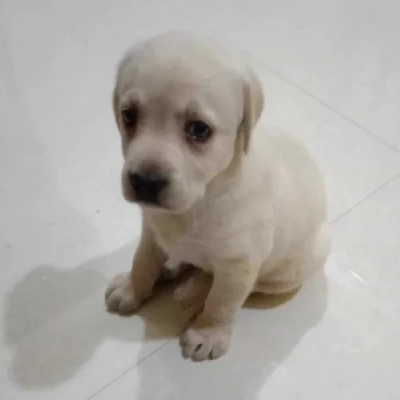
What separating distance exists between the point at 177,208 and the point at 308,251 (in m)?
0.39

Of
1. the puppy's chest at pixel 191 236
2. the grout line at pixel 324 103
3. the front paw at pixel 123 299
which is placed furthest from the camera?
the grout line at pixel 324 103

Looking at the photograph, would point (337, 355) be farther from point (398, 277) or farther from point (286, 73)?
point (286, 73)

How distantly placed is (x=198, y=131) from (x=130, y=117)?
4.2 inches

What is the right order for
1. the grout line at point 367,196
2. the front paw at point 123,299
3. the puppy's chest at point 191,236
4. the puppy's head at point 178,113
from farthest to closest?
the grout line at point 367,196 → the front paw at point 123,299 → the puppy's chest at point 191,236 → the puppy's head at point 178,113

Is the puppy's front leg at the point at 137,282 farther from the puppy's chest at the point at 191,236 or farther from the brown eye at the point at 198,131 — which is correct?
the brown eye at the point at 198,131

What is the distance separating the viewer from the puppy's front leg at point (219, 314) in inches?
47.5

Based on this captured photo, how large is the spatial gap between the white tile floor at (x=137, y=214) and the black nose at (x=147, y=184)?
430 millimetres

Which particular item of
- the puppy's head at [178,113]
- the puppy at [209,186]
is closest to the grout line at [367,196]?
the puppy at [209,186]

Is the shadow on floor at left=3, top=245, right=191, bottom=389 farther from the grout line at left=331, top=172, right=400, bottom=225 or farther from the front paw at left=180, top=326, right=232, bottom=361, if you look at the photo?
the grout line at left=331, top=172, right=400, bottom=225

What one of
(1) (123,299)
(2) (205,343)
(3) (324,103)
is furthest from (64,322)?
(3) (324,103)

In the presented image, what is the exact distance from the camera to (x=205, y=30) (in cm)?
221

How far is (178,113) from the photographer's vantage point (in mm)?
971

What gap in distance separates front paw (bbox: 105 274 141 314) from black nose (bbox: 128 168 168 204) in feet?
1.31

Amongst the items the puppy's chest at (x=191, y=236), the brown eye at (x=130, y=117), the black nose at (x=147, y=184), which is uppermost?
the brown eye at (x=130, y=117)
